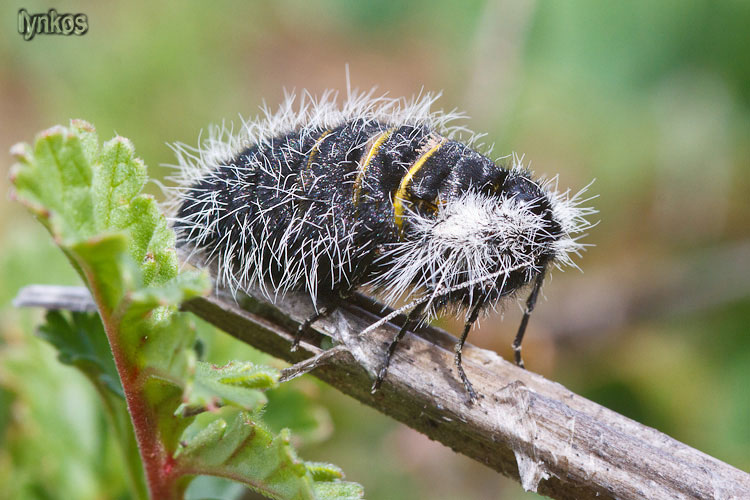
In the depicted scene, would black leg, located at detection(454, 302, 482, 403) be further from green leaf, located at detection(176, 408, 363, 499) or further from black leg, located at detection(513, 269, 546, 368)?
green leaf, located at detection(176, 408, 363, 499)

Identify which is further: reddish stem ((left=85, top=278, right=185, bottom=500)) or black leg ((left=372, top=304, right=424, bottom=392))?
black leg ((left=372, top=304, right=424, bottom=392))

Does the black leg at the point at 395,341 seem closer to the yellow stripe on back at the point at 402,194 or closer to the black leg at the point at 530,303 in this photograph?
the yellow stripe on back at the point at 402,194

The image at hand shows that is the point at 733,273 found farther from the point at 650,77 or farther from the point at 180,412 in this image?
the point at 180,412

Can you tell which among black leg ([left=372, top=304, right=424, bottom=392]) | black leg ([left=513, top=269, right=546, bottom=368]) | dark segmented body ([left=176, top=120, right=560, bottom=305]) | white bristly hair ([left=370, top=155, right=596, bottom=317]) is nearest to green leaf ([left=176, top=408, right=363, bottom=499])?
black leg ([left=372, top=304, right=424, bottom=392])

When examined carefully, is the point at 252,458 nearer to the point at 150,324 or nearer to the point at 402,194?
the point at 150,324

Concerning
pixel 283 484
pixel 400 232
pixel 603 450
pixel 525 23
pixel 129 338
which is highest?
pixel 525 23

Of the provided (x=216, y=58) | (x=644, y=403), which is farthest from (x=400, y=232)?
(x=216, y=58)

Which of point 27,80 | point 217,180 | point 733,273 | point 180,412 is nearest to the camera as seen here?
point 180,412
